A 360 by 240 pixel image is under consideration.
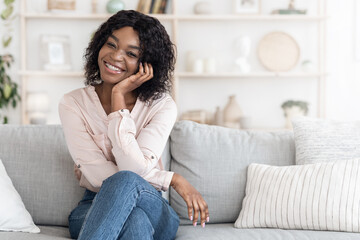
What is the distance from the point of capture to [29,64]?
438cm

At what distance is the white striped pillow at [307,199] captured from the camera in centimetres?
179

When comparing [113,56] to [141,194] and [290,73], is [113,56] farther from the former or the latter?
[290,73]

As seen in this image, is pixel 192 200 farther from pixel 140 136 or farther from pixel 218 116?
pixel 218 116

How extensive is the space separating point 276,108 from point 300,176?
258 cm

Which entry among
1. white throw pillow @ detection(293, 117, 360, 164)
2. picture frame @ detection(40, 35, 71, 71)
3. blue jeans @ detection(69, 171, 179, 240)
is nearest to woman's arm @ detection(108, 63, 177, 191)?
blue jeans @ detection(69, 171, 179, 240)

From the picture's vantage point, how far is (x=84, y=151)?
179cm

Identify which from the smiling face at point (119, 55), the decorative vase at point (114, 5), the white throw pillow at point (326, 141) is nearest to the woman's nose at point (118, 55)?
the smiling face at point (119, 55)

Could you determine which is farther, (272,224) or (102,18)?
(102,18)

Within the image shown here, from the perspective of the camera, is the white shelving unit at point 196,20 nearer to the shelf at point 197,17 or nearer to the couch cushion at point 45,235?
the shelf at point 197,17

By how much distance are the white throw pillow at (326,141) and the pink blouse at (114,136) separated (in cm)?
56

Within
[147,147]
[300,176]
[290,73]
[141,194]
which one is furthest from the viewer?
[290,73]

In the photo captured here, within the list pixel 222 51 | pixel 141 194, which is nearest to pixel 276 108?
pixel 222 51

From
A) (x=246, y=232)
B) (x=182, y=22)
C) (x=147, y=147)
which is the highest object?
(x=182, y=22)

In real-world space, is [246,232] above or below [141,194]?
below
